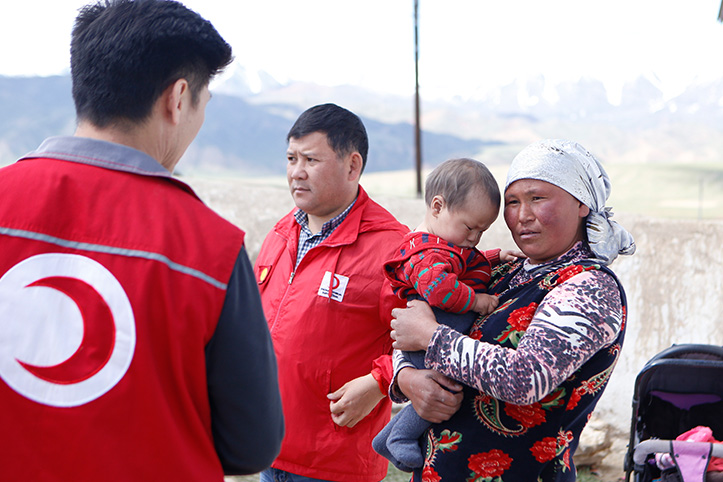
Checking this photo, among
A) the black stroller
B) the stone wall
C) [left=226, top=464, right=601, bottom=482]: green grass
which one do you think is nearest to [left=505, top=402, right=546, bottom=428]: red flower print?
the black stroller

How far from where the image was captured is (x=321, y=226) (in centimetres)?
224

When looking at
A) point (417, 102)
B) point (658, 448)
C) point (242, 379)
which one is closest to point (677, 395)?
point (658, 448)

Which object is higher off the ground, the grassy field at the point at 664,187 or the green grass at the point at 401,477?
the grassy field at the point at 664,187

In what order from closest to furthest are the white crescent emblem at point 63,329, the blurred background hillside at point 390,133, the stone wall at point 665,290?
the white crescent emblem at point 63,329, the stone wall at point 665,290, the blurred background hillside at point 390,133

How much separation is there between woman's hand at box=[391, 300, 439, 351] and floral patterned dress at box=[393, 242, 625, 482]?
0.05 meters

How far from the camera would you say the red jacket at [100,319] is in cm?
95

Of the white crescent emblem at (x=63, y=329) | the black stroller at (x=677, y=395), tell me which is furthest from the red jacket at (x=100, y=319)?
the black stroller at (x=677, y=395)

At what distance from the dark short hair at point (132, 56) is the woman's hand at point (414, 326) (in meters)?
0.84

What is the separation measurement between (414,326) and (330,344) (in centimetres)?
47

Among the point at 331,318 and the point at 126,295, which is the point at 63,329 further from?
the point at 331,318

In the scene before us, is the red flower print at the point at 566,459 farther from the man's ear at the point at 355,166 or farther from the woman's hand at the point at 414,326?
the man's ear at the point at 355,166

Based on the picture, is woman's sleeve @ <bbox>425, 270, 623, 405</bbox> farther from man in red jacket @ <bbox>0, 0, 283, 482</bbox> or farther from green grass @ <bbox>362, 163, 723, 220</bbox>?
green grass @ <bbox>362, 163, 723, 220</bbox>

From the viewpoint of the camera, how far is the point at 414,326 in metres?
1.65

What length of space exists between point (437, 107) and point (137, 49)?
152 feet
